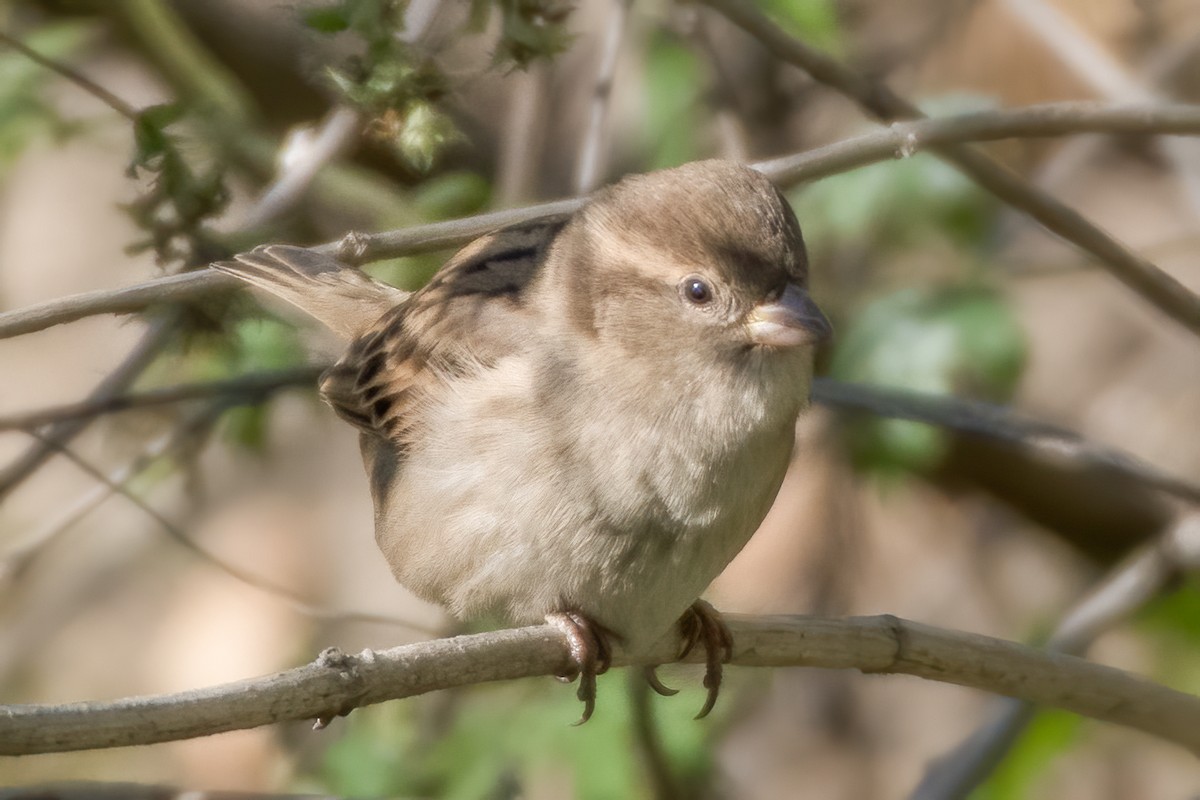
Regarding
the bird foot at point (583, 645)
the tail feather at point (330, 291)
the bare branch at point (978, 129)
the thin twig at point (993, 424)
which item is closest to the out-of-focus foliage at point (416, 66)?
the bare branch at point (978, 129)

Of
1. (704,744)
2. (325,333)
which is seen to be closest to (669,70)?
(325,333)

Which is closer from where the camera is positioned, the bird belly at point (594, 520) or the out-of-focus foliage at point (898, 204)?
the bird belly at point (594, 520)

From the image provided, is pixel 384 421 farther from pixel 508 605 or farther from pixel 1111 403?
pixel 1111 403

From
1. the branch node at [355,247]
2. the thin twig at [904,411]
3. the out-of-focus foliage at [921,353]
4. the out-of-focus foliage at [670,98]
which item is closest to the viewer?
the branch node at [355,247]

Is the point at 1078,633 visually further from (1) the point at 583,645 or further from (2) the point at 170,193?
(2) the point at 170,193

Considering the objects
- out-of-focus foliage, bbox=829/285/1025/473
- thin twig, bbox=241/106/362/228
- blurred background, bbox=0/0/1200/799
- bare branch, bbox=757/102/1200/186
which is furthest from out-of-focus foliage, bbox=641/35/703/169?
bare branch, bbox=757/102/1200/186

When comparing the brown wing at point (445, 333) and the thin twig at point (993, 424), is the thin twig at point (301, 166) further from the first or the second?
the thin twig at point (993, 424)

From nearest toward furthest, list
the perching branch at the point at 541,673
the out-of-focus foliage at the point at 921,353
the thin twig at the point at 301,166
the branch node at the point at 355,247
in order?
the perching branch at the point at 541,673
the branch node at the point at 355,247
the thin twig at the point at 301,166
the out-of-focus foliage at the point at 921,353

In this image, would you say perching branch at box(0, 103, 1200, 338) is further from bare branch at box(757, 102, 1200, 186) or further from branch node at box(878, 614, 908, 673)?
branch node at box(878, 614, 908, 673)
